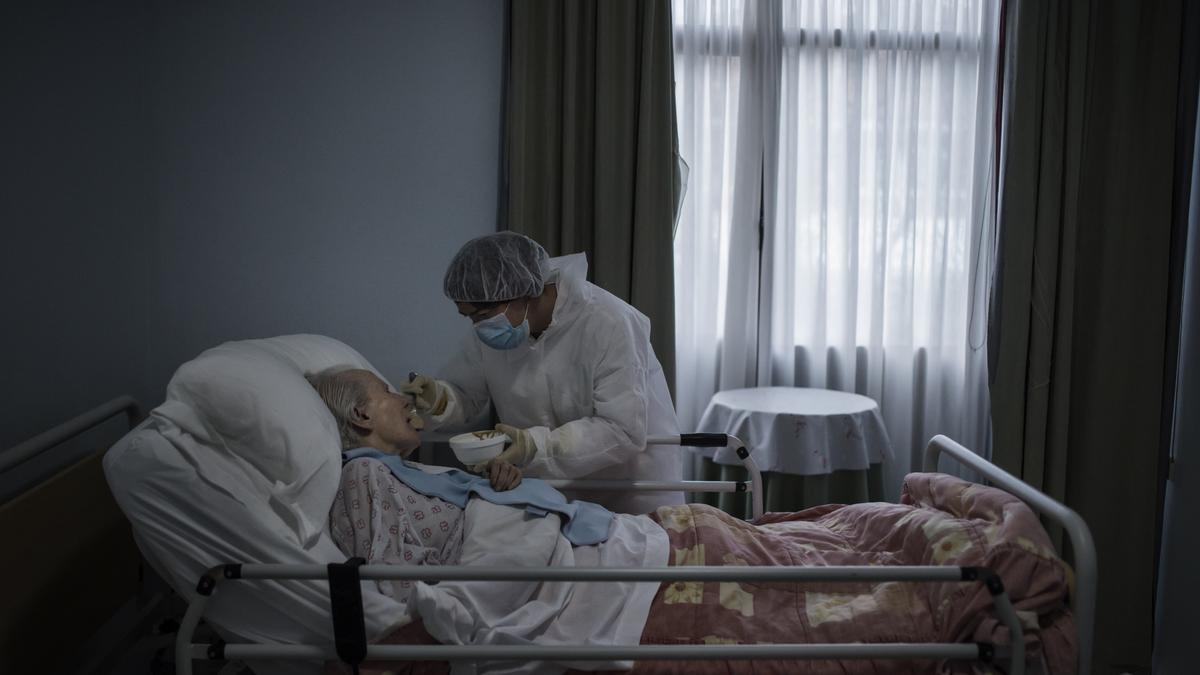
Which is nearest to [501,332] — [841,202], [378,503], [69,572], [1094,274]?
[378,503]

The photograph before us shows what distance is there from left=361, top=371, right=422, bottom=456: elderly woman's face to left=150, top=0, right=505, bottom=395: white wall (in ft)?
3.41

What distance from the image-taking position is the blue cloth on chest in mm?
1782

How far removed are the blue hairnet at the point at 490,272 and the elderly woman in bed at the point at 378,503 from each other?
1.19 ft

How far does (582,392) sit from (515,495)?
49cm

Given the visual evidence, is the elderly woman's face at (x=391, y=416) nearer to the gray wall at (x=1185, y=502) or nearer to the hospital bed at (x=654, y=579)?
the hospital bed at (x=654, y=579)

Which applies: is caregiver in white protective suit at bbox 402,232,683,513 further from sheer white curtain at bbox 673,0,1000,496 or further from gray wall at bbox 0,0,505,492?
sheer white curtain at bbox 673,0,1000,496

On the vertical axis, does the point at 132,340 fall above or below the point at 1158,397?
above

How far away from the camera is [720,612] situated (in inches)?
63.5

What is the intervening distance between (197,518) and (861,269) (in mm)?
2765

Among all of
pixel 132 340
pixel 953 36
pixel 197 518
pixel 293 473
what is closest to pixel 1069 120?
pixel 953 36

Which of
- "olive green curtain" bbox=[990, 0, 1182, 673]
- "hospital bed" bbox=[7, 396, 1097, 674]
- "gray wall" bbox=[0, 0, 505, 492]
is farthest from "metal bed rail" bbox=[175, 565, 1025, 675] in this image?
"olive green curtain" bbox=[990, 0, 1182, 673]

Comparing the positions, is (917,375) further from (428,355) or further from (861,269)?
(428,355)

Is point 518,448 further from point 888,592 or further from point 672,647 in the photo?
point 888,592

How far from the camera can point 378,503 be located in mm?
1756
